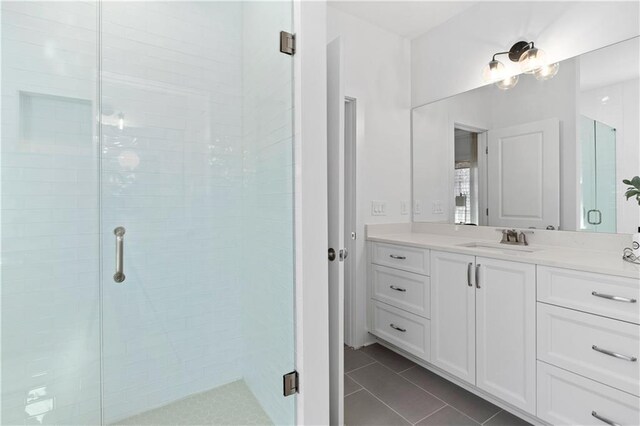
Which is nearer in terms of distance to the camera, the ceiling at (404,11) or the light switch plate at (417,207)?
the ceiling at (404,11)

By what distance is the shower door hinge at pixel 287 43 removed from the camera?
4.54 feet

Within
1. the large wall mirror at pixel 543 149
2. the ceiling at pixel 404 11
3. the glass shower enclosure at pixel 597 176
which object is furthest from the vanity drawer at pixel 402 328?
the ceiling at pixel 404 11

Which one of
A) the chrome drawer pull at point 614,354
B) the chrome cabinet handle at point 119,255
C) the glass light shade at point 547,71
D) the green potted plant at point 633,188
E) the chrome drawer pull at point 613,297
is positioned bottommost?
the chrome drawer pull at point 614,354

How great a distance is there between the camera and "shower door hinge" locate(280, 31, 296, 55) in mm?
1385

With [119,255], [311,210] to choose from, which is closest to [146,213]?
[119,255]

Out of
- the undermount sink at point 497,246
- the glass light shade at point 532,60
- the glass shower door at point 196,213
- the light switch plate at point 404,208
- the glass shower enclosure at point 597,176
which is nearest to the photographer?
the glass shower door at point 196,213

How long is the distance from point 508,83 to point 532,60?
0.59 feet

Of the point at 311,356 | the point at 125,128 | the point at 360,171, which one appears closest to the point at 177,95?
the point at 125,128

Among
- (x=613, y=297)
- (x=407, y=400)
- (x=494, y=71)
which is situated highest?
(x=494, y=71)

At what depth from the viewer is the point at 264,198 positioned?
172 cm

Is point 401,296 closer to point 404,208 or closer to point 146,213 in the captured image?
point 404,208

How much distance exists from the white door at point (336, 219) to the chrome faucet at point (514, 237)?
4.38 ft

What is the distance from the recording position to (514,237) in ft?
6.91

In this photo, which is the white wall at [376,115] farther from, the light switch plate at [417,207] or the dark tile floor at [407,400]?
the dark tile floor at [407,400]
